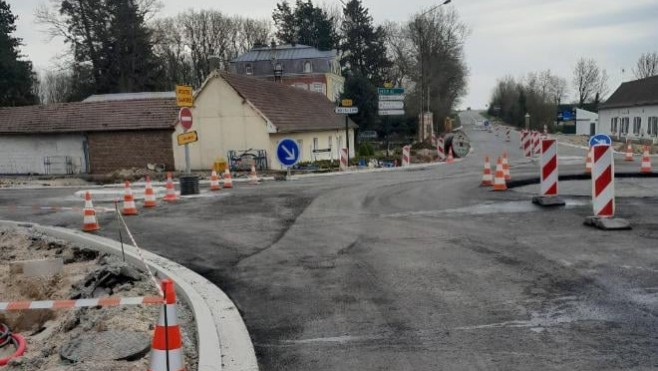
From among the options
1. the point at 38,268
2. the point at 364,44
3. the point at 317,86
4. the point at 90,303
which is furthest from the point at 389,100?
the point at 364,44

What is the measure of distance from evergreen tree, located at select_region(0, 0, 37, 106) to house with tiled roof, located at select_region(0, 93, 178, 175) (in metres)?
18.8

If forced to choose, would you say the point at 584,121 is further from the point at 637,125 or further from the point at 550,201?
the point at 550,201

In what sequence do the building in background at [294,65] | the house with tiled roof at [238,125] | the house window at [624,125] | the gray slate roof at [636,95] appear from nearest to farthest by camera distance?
the house with tiled roof at [238,125] → the gray slate roof at [636,95] → the house window at [624,125] → the building in background at [294,65]

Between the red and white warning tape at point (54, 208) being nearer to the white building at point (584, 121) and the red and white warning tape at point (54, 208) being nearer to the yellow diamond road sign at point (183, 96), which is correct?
the yellow diamond road sign at point (183, 96)

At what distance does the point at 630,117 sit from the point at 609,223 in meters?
49.7

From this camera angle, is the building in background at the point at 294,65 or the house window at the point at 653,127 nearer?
the house window at the point at 653,127

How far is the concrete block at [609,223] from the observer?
9.05 meters

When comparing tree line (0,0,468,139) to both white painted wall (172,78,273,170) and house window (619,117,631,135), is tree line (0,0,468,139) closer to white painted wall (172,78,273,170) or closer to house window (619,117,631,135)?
white painted wall (172,78,273,170)

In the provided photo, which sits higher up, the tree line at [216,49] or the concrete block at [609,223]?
A: the tree line at [216,49]

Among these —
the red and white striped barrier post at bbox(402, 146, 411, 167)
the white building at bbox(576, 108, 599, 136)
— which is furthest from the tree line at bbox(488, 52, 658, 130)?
the red and white striped barrier post at bbox(402, 146, 411, 167)

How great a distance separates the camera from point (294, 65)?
247 ft

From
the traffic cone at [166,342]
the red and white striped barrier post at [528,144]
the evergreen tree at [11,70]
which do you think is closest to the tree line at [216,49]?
the evergreen tree at [11,70]

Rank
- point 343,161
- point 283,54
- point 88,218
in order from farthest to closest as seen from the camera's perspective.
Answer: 1. point 283,54
2. point 343,161
3. point 88,218

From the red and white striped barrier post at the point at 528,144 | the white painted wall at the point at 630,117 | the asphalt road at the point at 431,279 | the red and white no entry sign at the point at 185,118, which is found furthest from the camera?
the white painted wall at the point at 630,117
